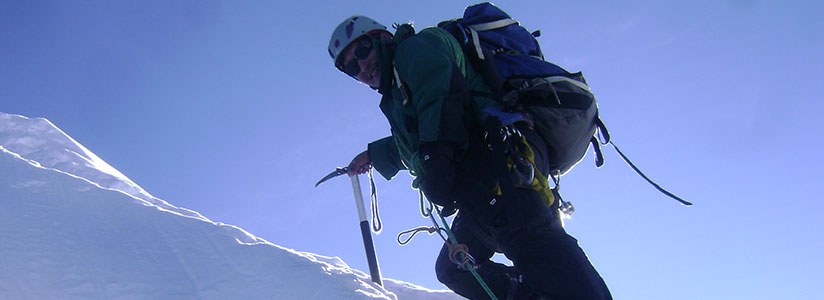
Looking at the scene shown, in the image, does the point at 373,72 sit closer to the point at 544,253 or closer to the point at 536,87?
the point at 536,87

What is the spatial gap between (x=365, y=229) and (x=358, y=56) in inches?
55.3

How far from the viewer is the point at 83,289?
10.4 ft

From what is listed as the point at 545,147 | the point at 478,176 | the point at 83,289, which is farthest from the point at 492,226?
the point at 83,289

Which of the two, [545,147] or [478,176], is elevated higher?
[545,147]

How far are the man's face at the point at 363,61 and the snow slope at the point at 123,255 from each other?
1345mm

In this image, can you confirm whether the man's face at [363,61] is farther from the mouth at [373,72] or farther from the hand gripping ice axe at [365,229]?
the hand gripping ice axe at [365,229]

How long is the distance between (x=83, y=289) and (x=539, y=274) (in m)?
2.53

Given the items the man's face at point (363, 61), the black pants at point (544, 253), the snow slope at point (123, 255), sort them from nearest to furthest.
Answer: the black pants at point (544, 253), the snow slope at point (123, 255), the man's face at point (363, 61)

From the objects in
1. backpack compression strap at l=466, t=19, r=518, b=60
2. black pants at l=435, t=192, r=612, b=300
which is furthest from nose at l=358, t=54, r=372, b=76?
black pants at l=435, t=192, r=612, b=300

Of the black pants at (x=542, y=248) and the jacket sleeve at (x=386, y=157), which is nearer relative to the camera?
the black pants at (x=542, y=248)

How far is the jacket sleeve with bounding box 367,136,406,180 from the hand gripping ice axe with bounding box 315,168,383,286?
28 cm

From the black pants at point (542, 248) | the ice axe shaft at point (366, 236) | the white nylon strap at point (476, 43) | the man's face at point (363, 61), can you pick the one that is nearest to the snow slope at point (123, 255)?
the ice axe shaft at point (366, 236)

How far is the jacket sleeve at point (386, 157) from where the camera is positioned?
183 inches

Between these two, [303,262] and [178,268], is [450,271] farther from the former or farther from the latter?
[178,268]
